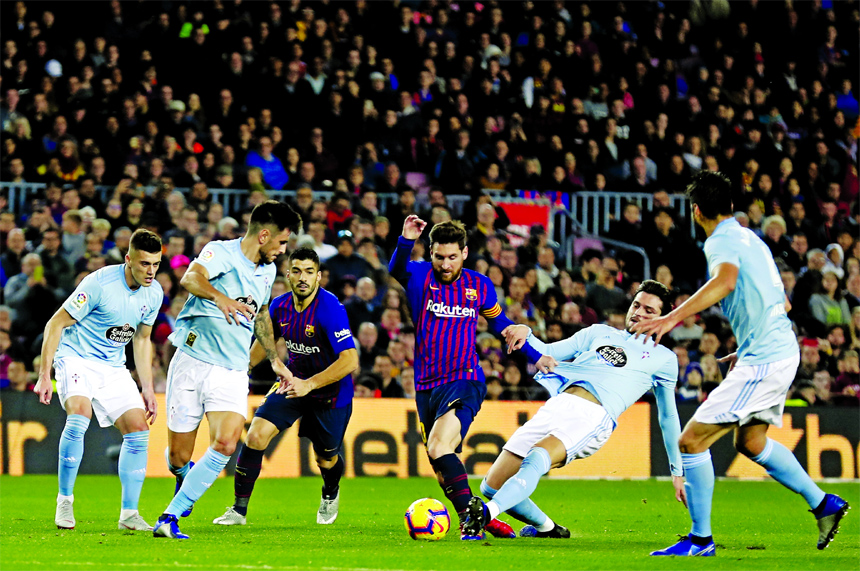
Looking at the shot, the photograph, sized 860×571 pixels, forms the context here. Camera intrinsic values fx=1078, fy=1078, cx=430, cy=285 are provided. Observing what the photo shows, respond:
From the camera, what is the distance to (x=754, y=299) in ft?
20.4

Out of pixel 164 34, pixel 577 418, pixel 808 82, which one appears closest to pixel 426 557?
pixel 577 418

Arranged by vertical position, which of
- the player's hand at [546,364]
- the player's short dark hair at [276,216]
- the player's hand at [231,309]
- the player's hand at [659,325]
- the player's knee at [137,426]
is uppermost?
the player's short dark hair at [276,216]

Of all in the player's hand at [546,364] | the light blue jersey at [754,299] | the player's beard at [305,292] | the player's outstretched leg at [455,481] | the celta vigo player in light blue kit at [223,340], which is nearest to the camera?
the light blue jersey at [754,299]

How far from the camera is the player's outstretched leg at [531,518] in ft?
22.8

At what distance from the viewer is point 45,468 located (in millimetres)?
12727

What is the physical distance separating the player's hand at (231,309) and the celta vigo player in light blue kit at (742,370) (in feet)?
8.16

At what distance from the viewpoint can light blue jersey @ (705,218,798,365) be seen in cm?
616

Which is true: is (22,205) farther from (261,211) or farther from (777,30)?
(777,30)

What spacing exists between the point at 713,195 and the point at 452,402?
2.17m

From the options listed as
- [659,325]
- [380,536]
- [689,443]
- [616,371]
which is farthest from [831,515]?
[380,536]

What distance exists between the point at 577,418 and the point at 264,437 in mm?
2314

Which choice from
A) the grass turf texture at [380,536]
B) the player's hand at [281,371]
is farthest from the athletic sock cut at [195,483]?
the player's hand at [281,371]

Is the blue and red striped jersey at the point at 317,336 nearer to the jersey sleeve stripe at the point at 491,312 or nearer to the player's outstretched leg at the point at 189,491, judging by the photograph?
the jersey sleeve stripe at the point at 491,312

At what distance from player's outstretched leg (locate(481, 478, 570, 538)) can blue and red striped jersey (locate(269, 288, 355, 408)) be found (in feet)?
5.04
